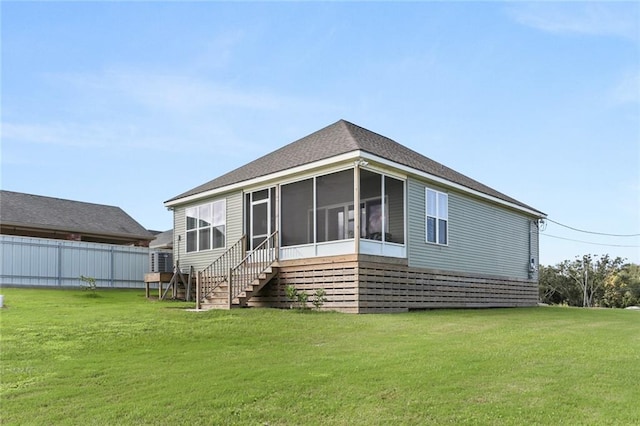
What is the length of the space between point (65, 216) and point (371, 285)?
18.5m

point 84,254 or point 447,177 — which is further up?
point 447,177

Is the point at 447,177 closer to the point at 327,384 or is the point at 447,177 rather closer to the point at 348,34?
the point at 348,34

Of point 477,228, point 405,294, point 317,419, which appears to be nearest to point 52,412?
point 317,419

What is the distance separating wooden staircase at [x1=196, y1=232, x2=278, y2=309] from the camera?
14844 mm

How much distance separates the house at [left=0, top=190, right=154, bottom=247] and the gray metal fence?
11.9 ft

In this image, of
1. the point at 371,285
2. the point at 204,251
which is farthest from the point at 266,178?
the point at 371,285

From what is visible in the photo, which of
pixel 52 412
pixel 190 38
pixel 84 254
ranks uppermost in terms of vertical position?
pixel 190 38

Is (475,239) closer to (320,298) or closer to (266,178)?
(320,298)

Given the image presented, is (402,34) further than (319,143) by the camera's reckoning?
No

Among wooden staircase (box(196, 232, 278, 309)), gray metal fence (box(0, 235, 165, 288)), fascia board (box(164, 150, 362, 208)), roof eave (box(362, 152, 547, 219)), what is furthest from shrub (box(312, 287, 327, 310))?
gray metal fence (box(0, 235, 165, 288))

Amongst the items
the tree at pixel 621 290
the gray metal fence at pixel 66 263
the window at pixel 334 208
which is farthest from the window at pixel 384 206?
the tree at pixel 621 290

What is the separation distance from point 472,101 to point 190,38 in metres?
8.17

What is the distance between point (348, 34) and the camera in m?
15.1

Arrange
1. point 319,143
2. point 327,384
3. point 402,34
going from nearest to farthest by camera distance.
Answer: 1. point 327,384
2. point 402,34
3. point 319,143
